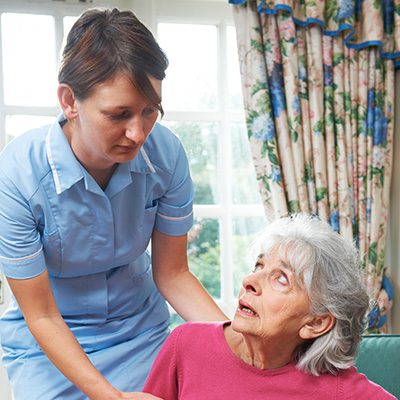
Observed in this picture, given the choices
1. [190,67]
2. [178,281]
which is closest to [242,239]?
[190,67]

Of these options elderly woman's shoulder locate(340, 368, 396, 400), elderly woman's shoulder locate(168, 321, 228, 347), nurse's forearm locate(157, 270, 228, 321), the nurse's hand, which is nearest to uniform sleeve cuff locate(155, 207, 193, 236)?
nurse's forearm locate(157, 270, 228, 321)

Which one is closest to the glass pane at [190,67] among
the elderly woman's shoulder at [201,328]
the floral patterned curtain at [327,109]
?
the floral patterned curtain at [327,109]

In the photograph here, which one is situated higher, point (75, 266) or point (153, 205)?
point (153, 205)

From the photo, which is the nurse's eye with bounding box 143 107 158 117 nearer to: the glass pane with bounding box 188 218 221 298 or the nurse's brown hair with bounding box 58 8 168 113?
the nurse's brown hair with bounding box 58 8 168 113

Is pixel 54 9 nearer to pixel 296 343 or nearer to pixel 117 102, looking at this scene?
pixel 117 102

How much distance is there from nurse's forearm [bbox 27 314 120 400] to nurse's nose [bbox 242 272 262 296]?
15.4 inches

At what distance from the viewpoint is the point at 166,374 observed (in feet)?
6.06

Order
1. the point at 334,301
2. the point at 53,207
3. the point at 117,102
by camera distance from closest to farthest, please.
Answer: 1. the point at 117,102
2. the point at 334,301
3. the point at 53,207

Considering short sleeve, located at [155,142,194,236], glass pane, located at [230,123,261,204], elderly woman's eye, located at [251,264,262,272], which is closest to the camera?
elderly woman's eye, located at [251,264,262,272]

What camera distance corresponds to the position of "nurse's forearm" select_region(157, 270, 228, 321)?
→ 1999 mm

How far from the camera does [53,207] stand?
1796mm

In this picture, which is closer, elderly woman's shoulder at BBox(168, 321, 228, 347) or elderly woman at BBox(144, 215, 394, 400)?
elderly woman at BBox(144, 215, 394, 400)

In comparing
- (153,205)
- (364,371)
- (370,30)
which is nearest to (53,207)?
(153,205)

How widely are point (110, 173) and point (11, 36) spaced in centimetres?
154
